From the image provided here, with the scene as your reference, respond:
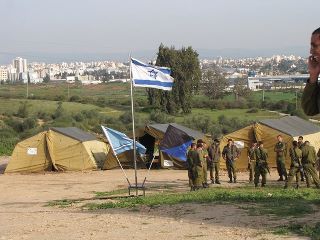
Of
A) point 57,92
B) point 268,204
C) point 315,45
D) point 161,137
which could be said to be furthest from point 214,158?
point 57,92

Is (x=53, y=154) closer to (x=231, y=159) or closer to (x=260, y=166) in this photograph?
(x=231, y=159)

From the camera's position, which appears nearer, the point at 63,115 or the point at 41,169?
the point at 41,169

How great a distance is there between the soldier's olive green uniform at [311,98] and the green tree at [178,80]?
182 feet

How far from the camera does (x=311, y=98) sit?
193 inches

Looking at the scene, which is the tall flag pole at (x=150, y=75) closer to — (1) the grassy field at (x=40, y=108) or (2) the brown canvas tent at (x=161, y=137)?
(2) the brown canvas tent at (x=161, y=137)

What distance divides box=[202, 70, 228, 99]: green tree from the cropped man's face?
281ft

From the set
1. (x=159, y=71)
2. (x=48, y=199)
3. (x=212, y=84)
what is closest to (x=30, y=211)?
(x=48, y=199)

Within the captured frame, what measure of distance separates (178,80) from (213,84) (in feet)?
94.9

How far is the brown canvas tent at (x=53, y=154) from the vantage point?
27.1 meters

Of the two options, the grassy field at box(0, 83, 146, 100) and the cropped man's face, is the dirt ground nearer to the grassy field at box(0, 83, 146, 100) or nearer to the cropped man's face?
the cropped man's face

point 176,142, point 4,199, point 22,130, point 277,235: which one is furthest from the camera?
point 22,130

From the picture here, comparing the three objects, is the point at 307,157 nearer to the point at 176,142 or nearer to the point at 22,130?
the point at 176,142

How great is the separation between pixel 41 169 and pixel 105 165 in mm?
2879

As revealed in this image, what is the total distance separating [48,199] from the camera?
18.1 m
